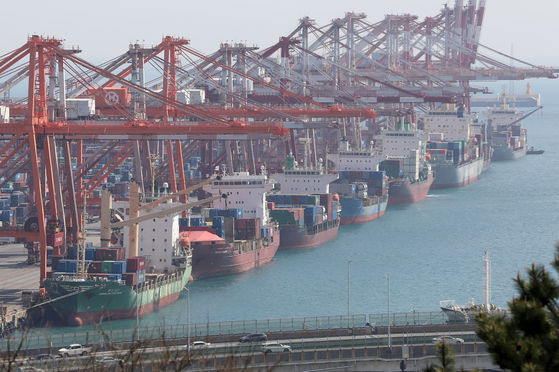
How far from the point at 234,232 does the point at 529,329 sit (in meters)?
37.9

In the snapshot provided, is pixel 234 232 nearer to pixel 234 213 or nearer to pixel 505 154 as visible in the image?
pixel 234 213

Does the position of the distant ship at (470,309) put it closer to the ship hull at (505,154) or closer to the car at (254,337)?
the car at (254,337)

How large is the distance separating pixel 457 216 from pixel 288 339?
41.7 meters

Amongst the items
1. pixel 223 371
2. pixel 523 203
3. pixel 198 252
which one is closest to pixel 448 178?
pixel 523 203

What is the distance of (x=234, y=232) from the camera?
49.4 metres

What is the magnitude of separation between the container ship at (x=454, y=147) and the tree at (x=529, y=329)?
78121 millimetres

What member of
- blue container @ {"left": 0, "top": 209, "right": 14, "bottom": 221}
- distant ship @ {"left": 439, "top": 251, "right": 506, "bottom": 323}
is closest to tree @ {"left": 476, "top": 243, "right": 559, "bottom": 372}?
distant ship @ {"left": 439, "top": 251, "right": 506, "bottom": 323}

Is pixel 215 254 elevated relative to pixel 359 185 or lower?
lower

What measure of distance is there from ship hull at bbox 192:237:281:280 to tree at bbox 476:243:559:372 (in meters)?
33.1

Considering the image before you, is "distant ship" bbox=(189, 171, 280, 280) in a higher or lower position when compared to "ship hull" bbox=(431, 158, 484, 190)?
lower

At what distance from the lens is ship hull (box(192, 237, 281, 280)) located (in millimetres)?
44844

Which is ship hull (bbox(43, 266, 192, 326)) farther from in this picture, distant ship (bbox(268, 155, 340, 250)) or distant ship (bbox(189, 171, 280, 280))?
distant ship (bbox(268, 155, 340, 250))

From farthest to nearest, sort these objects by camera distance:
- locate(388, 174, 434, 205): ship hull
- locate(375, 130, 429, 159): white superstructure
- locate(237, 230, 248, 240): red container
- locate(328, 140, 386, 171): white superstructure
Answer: locate(375, 130, 429, 159): white superstructure < locate(388, 174, 434, 205): ship hull < locate(328, 140, 386, 171): white superstructure < locate(237, 230, 248, 240): red container

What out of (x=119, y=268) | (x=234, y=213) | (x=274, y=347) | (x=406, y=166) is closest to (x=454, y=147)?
(x=406, y=166)
